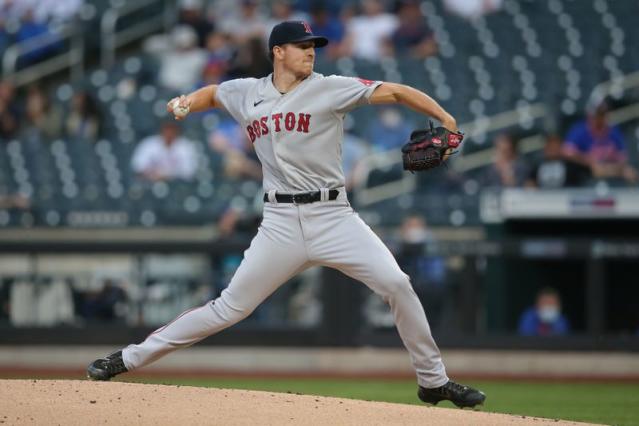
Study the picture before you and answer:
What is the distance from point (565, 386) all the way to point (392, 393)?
1.67 metres

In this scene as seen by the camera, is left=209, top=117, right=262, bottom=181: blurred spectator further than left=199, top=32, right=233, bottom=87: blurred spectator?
No

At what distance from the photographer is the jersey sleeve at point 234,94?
5.79 meters

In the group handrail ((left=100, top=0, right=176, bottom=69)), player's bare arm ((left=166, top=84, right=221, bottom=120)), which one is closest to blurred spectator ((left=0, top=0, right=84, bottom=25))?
handrail ((left=100, top=0, right=176, bottom=69))

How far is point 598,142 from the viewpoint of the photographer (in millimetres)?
11711

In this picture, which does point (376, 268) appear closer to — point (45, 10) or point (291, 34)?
point (291, 34)

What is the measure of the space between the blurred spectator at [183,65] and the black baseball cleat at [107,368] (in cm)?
821

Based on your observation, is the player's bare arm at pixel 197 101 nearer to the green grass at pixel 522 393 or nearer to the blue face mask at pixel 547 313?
the green grass at pixel 522 393

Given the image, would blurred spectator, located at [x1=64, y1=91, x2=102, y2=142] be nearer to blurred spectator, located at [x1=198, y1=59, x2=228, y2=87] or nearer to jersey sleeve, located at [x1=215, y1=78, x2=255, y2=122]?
blurred spectator, located at [x1=198, y1=59, x2=228, y2=87]

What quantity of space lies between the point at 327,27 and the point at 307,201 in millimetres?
8913

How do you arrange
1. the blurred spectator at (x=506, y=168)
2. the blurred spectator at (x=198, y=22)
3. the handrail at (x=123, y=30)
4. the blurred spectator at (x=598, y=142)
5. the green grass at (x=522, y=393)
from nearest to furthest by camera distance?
the green grass at (x=522, y=393), the blurred spectator at (x=506, y=168), the blurred spectator at (x=598, y=142), the blurred spectator at (x=198, y=22), the handrail at (x=123, y=30)

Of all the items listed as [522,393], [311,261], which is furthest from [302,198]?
[522,393]

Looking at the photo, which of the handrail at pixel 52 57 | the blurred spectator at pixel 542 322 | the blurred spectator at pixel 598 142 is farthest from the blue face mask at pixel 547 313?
the handrail at pixel 52 57

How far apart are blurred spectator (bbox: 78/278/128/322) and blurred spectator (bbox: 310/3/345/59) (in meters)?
4.45

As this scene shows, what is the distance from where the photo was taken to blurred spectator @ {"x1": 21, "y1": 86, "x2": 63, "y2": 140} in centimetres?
1365
